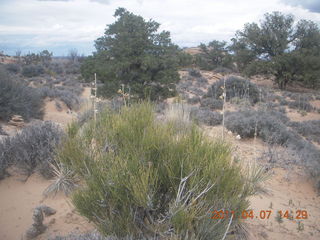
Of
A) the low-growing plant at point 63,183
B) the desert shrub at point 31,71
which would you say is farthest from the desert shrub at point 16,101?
the desert shrub at point 31,71

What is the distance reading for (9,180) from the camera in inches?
154

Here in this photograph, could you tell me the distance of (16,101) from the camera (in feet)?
27.6

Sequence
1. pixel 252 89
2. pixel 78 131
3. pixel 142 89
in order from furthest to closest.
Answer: pixel 252 89 < pixel 142 89 < pixel 78 131

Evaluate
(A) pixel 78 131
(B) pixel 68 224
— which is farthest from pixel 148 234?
(A) pixel 78 131

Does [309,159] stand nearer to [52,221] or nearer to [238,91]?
[52,221]

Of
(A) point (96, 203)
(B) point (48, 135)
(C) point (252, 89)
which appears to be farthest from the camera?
(C) point (252, 89)

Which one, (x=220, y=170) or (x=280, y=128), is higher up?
(x=220, y=170)

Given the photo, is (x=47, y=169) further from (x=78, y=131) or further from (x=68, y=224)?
(x=68, y=224)

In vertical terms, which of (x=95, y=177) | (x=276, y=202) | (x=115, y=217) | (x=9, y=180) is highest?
(x=95, y=177)

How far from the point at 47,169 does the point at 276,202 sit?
360 cm

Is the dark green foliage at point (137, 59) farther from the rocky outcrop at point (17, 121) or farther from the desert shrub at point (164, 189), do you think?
the desert shrub at point (164, 189)

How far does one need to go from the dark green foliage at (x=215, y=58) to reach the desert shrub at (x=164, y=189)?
30.6 metres

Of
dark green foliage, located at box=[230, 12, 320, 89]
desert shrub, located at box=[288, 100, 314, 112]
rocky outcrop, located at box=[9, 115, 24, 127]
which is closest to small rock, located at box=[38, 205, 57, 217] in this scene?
rocky outcrop, located at box=[9, 115, 24, 127]

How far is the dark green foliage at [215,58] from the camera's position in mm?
31750
